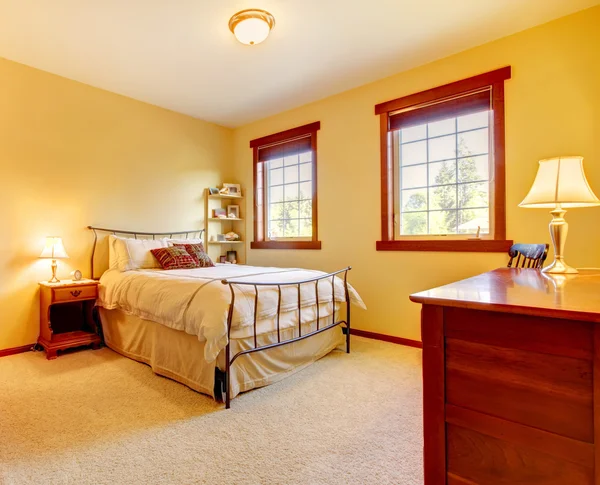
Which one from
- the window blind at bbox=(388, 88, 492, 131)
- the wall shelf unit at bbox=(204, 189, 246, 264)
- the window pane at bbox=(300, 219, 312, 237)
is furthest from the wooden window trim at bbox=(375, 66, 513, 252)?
the wall shelf unit at bbox=(204, 189, 246, 264)

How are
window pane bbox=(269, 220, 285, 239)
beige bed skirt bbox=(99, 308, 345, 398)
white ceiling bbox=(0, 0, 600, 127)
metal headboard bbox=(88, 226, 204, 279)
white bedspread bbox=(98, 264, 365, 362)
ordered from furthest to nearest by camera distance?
window pane bbox=(269, 220, 285, 239), metal headboard bbox=(88, 226, 204, 279), white ceiling bbox=(0, 0, 600, 127), beige bed skirt bbox=(99, 308, 345, 398), white bedspread bbox=(98, 264, 365, 362)

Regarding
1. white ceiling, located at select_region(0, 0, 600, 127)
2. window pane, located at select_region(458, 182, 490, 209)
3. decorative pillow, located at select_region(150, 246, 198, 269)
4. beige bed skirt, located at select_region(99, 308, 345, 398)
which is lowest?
beige bed skirt, located at select_region(99, 308, 345, 398)

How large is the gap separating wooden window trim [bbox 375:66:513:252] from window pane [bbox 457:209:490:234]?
0.11 m

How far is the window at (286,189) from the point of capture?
414 cm

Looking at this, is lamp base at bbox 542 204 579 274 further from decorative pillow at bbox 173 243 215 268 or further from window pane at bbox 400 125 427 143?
decorative pillow at bbox 173 243 215 268

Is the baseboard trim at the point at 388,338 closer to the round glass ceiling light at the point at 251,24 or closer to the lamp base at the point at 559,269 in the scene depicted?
the lamp base at the point at 559,269

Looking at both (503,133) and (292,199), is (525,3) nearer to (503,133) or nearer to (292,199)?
(503,133)

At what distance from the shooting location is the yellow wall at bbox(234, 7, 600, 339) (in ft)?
8.15

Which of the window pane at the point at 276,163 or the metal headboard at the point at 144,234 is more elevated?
the window pane at the point at 276,163

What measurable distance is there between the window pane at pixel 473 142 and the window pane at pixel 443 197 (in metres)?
0.33

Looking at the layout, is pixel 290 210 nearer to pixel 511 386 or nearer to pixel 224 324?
pixel 224 324

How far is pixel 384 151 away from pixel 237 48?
5.55 feet

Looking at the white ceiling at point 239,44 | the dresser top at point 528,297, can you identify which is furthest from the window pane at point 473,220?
the dresser top at point 528,297

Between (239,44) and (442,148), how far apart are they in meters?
Result: 2.07
